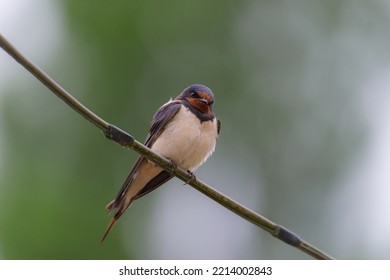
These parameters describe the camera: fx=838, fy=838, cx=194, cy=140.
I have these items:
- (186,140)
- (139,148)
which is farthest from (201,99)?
(139,148)

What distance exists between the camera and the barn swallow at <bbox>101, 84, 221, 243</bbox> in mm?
A: 3834

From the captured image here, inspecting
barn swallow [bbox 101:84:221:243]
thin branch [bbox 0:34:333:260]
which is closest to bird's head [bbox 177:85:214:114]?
barn swallow [bbox 101:84:221:243]

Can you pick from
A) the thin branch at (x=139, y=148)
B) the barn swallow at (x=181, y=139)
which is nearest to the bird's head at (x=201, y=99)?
the barn swallow at (x=181, y=139)

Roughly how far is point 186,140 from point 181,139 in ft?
0.08

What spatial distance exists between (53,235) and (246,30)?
3253mm

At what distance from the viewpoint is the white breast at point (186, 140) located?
384cm

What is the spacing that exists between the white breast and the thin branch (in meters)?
1.21

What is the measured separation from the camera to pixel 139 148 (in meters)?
2.44

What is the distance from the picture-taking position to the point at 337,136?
7.86 metres

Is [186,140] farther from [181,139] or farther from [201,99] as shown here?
[201,99]

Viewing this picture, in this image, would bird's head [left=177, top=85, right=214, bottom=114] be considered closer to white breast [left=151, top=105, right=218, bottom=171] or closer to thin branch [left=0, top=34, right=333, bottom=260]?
white breast [left=151, top=105, right=218, bottom=171]

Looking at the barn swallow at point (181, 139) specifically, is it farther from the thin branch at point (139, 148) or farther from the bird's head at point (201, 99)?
the thin branch at point (139, 148)
